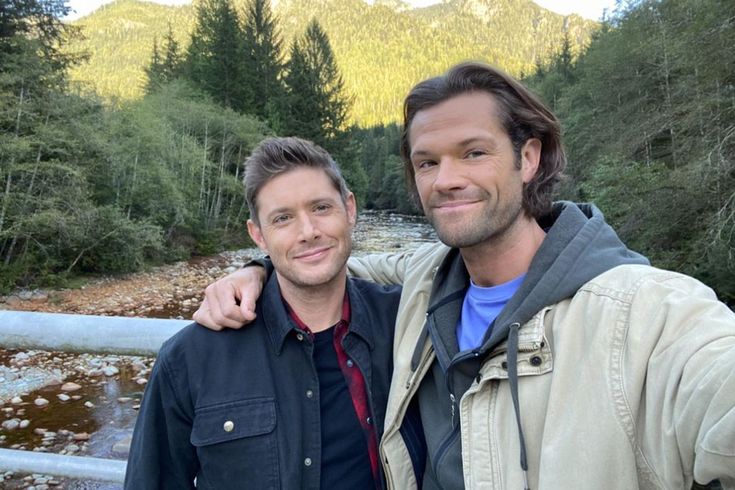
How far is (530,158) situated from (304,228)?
989 mm

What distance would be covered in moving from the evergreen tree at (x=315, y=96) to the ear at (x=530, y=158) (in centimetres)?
3774

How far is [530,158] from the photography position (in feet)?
6.35

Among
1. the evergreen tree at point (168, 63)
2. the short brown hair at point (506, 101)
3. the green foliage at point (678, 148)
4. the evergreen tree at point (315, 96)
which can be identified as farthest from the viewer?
the evergreen tree at point (168, 63)

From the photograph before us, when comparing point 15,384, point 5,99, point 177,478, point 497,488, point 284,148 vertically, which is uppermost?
point 5,99

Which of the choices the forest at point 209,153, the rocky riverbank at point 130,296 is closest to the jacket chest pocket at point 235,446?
the forest at point 209,153

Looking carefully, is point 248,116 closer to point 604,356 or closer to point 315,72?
point 315,72

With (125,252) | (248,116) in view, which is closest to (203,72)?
(248,116)

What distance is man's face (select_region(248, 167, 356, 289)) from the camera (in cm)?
176

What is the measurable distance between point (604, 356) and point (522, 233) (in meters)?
0.68

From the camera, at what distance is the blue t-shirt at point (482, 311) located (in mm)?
1598

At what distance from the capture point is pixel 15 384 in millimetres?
7891

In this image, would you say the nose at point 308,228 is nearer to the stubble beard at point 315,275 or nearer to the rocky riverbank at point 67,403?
the stubble beard at point 315,275

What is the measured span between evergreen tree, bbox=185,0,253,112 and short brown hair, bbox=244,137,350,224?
3785cm

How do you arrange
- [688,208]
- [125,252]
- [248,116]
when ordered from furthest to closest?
[248,116] < [125,252] < [688,208]
